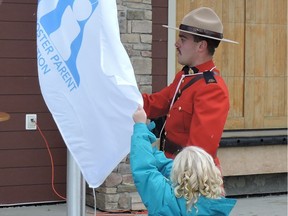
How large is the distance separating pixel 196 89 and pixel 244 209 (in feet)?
13.0

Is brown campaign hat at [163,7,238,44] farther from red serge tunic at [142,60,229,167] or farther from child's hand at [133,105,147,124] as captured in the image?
child's hand at [133,105,147,124]

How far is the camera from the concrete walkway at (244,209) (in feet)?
25.1

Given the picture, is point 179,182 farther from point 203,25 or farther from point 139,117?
point 203,25

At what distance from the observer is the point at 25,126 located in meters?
7.77

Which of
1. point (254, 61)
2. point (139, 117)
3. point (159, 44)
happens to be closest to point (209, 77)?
point (139, 117)

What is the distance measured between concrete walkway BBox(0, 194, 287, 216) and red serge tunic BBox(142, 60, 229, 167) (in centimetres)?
302

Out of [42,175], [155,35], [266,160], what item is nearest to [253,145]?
[266,160]

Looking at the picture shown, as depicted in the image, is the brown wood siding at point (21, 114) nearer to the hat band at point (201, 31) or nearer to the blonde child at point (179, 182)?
the hat band at point (201, 31)

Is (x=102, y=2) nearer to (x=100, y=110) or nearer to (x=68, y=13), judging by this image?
(x=68, y=13)

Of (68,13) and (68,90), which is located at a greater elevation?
(68,13)

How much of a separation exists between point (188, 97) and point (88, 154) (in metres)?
0.80

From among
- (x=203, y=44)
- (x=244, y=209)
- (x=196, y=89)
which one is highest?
(x=203, y=44)

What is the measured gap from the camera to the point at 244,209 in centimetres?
836

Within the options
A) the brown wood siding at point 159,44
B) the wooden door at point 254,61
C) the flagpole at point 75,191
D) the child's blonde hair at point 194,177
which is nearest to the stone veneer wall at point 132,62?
the brown wood siding at point 159,44
